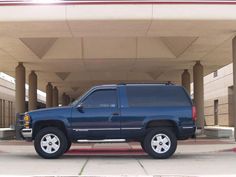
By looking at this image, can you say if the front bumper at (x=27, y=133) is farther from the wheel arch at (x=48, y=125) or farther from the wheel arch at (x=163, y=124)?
the wheel arch at (x=163, y=124)

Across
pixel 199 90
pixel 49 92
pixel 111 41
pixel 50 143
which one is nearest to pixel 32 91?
pixel 49 92

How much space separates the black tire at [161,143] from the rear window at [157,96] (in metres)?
0.83

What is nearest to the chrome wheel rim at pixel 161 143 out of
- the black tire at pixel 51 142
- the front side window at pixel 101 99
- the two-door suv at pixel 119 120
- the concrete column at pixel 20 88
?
the two-door suv at pixel 119 120

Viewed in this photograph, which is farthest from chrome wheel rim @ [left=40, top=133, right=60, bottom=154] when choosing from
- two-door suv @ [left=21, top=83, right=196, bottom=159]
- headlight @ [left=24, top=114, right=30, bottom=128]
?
headlight @ [left=24, top=114, right=30, bottom=128]

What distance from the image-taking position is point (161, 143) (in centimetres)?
1477

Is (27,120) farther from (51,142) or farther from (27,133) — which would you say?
(51,142)

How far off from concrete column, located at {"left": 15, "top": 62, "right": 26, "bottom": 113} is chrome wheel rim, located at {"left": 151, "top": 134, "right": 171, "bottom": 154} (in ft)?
66.3

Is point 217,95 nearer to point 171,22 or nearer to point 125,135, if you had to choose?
point 171,22

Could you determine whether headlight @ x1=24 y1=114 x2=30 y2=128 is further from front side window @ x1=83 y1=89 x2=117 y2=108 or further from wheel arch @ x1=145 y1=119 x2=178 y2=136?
wheel arch @ x1=145 y1=119 x2=178 y2=136

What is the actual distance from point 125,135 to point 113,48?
15033mm

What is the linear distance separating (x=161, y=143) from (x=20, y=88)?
2072cm

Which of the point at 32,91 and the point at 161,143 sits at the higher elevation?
the point at 32,91

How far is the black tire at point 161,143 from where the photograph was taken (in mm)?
14672

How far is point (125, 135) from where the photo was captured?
14.7 metres
